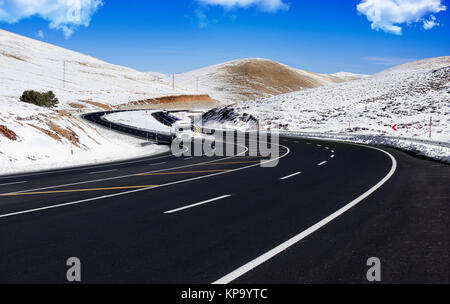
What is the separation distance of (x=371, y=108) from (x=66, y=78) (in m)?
96.3

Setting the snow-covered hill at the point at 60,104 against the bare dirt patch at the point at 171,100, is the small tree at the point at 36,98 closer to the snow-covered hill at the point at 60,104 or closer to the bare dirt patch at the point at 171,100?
the snow-covered hill at the point at 60,104

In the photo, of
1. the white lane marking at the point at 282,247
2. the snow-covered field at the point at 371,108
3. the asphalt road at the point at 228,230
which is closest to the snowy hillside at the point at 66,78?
the snow-covered field at the point at 371,108

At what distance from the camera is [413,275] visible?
462cm

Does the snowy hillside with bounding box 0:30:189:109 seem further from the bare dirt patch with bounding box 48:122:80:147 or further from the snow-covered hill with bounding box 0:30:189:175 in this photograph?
the bare dirt patch with bounding box 48:122:80:147

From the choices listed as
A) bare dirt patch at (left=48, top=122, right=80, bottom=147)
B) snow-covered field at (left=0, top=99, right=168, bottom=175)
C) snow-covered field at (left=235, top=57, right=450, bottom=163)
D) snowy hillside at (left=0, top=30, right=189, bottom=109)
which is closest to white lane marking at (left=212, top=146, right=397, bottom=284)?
snow-covered field at (left=0, top=99, right=168, bottom=175)

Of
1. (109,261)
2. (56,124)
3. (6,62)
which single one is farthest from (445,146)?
(6,62)

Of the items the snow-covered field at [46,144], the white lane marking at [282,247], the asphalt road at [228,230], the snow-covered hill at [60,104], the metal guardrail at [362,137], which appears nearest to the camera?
the white lane marking at [282,247]

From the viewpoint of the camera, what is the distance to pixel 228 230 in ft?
22.0

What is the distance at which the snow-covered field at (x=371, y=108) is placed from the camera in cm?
5128

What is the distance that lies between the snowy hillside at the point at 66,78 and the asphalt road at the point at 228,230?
77844 mm
